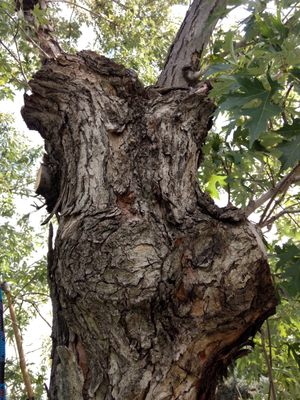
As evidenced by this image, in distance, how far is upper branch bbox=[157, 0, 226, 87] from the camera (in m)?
2.29

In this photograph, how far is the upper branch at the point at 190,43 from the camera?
2285mm

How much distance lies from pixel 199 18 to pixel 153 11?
3.13 m

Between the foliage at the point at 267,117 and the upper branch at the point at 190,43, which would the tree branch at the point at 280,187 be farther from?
the upper branch at the point at 190,43

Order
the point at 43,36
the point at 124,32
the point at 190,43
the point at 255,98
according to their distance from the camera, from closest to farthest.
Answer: the point at 255,98 < the point at 190,43 < the point at 43,36 < the point at 124,32

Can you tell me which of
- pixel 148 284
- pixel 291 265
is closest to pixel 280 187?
pixel 291 265

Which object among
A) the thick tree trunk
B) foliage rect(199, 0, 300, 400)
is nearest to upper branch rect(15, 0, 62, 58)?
foliage rect(199, 0, 300, 400)

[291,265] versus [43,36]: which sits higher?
[43,36]

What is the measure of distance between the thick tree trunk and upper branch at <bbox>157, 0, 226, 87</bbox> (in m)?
0.79

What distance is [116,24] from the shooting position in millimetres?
4688

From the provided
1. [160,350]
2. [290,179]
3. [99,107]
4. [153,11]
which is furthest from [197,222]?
[153,11]

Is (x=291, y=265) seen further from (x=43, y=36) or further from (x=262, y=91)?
(x=43, y=36)

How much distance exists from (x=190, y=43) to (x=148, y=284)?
1511mm

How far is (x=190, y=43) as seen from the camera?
2.37m

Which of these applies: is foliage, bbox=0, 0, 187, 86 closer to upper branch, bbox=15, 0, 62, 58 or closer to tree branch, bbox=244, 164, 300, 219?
upper branch, bbox=15, 0, 62, 58
